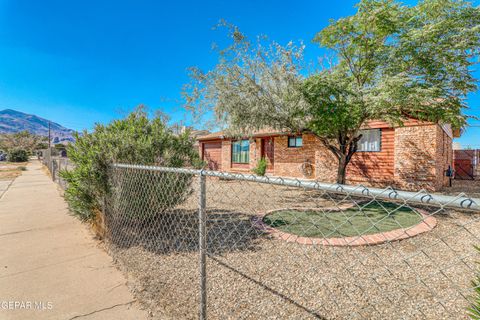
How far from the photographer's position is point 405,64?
21.3 feet

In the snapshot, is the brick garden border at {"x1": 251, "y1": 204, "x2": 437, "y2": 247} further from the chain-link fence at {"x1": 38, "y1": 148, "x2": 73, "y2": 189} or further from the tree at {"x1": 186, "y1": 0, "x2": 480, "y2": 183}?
the chain-link fence at {"x1": 38, "y1": 148, "x2": 73, "y2": 189}

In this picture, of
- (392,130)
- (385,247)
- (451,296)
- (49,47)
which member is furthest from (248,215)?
(49,47)

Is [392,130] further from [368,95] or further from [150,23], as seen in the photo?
[150,23]

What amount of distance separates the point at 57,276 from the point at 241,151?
1323 cm

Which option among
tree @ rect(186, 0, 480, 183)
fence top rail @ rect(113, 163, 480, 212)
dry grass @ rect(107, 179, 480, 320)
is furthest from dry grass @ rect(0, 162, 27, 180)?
fence top rail @ rect(113, 163, 480, 212)

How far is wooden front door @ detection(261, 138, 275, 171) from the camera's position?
46.6 ft

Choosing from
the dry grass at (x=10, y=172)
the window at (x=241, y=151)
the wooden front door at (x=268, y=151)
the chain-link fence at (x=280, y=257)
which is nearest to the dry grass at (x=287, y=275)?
the chain-link fence at (x=280, y=257)

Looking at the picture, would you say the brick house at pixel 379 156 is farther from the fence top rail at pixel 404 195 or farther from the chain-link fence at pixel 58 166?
the fence top rail at pixel 404 195

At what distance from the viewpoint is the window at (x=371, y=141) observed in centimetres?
1016

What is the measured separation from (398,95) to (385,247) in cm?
383

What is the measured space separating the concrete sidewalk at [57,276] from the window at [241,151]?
36.6ft

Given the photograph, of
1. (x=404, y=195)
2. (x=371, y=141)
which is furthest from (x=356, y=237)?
(x=371, y=141)

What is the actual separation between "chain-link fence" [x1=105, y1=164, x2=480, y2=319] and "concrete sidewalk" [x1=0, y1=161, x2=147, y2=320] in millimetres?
218

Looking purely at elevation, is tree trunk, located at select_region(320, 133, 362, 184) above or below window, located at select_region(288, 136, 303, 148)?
below
